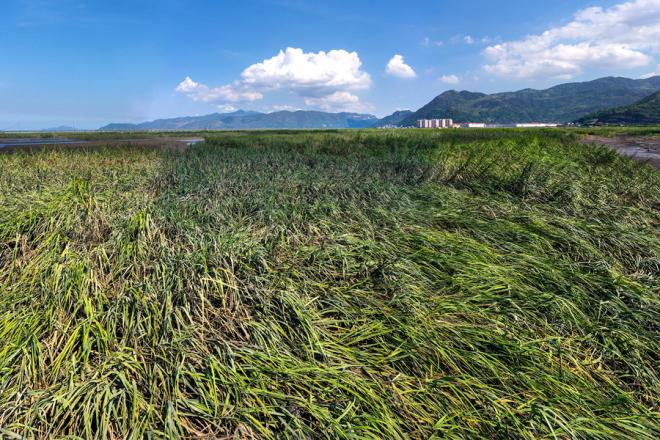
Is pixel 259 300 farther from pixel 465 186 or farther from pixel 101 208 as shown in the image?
pixel 465 186

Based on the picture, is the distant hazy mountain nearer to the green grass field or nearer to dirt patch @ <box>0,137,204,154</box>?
dirt patch @ <box>0,137,204,154</box>

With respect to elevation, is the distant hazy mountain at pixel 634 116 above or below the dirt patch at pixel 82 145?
above

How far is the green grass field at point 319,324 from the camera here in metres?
2.78

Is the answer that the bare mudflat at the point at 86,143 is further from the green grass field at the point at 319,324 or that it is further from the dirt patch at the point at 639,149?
the dirt patch at the point at 639,149

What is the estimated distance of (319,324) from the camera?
159 inches

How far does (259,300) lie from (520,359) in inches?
123

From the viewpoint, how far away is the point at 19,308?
12.6ft

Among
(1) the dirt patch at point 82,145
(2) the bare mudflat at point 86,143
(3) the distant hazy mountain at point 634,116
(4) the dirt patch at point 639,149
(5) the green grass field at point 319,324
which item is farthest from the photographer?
(3) the distant hazy mountain at point 634,116

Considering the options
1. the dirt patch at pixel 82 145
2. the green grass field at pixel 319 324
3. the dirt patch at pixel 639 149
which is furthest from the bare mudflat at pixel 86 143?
the dirt patch at pixel 639 149

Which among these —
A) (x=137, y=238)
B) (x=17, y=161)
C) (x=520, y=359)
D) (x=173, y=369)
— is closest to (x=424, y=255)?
(x=520, y=359)

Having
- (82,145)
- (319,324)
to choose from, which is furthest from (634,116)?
(319,324)

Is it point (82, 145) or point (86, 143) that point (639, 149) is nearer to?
point (82, 145)

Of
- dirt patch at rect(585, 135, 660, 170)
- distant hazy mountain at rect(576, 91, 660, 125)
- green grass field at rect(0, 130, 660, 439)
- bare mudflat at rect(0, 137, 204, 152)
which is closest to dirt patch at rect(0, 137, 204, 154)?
bare mudflat at rect(0, 137, 204, 152)

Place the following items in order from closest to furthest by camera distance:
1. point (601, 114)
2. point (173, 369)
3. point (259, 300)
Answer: point (173, 369) < point (259, 300) < point (601, 114)
